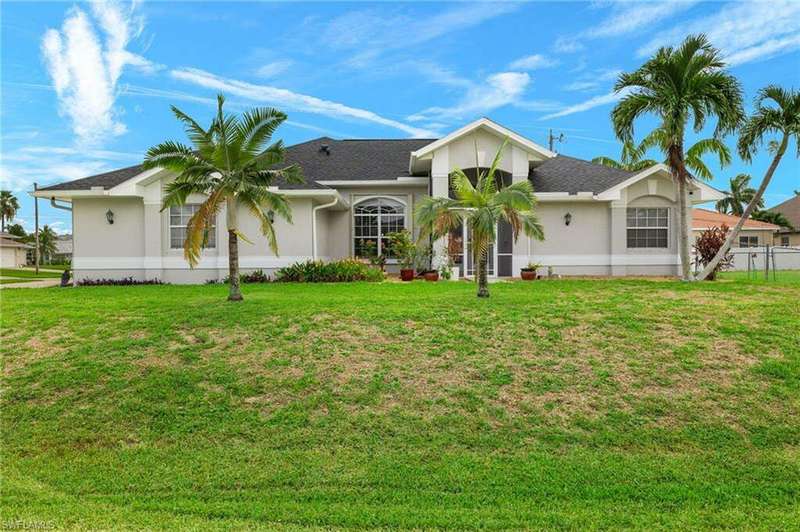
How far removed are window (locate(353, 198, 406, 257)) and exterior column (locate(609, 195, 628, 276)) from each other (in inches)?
323

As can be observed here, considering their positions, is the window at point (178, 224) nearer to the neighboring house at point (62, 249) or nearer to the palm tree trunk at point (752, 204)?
the palm tree trunk at point (752, 204)

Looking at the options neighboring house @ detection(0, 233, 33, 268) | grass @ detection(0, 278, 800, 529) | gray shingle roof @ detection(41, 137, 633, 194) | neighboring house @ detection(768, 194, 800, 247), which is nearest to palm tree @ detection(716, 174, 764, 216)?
neighboring house @ detection(768, 194, 800, 247)

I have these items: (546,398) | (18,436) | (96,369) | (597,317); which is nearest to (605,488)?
(546,398)

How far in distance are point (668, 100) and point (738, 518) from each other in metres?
13.8

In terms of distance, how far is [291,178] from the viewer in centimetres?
1270

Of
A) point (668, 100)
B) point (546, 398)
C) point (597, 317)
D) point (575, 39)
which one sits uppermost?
point (575, 39)

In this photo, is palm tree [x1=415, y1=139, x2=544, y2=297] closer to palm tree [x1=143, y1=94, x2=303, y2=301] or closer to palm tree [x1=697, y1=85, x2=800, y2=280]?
A: palm tree [x1=143, y1=94, x2=303, y2=301]

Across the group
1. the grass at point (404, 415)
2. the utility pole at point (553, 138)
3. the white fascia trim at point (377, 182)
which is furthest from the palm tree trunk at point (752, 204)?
the utility pole at point (553, 138)

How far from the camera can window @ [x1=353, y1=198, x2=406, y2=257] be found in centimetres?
2034

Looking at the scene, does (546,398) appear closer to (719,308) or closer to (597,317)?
(597,317)

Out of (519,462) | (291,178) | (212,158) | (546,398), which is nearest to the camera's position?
(519,462)

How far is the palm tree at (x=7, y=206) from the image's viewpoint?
227 ft

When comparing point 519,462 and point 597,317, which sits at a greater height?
point 597,317

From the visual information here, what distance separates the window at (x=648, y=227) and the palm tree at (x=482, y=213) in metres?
9.29
